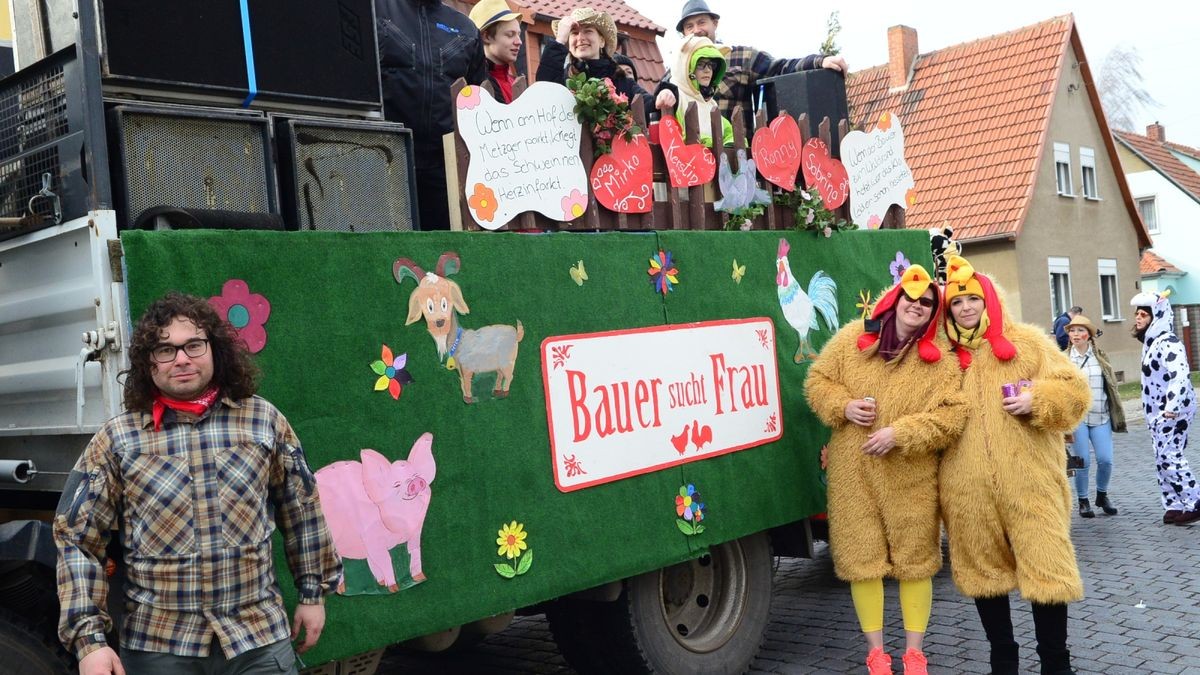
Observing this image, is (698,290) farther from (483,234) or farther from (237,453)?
(237,453)

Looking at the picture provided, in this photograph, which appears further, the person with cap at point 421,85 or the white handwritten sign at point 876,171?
the white handwritten sign at point 876,171

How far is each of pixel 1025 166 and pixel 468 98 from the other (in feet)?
73.4

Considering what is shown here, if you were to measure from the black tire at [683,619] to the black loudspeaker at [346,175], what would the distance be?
1820mm

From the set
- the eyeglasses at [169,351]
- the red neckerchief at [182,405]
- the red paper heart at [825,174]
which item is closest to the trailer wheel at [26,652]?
the red neckerchief at [182,405]

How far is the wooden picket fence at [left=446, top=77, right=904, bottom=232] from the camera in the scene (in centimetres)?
414

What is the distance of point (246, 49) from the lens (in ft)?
12.2

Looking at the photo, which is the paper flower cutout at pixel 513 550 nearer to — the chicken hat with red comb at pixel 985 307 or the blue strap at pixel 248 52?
the blue strap at pixel 248 52

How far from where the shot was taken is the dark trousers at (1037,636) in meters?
4.79

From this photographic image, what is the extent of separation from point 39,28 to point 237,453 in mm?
1588

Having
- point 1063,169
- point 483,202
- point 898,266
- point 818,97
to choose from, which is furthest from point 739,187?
point 1063,169

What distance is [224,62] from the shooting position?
3.66 m

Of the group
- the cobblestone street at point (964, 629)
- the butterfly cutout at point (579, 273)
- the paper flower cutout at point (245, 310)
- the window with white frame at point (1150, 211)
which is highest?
the window with white frame at point (1150, 211)

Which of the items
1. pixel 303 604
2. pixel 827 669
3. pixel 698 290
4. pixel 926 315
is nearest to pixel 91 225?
pixel 303 604

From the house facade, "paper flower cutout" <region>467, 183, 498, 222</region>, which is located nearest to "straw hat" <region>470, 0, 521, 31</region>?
"paper flower cutout" <region>467, 183, 498, 222</region>
